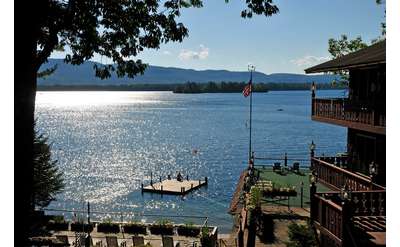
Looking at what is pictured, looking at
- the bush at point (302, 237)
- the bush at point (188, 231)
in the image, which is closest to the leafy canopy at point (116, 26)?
the bush at point (302, 237)

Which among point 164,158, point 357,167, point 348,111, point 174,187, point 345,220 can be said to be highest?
point 348,111

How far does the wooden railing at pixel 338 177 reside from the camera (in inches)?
656

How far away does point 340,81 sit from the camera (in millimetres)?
45062

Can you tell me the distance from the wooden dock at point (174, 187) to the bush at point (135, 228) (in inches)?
1089

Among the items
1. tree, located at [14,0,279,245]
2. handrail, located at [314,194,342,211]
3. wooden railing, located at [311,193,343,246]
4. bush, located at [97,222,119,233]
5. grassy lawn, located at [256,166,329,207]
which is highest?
tree, located at [14,0,279,245]

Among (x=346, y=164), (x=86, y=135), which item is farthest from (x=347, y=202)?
(x=86, y=135)

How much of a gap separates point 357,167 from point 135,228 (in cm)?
2198

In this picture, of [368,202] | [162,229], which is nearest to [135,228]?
[162,229]

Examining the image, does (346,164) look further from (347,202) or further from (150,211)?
(150,211)

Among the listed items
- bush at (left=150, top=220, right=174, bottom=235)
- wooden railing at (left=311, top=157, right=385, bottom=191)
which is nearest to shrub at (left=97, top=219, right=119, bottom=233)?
bush at (left=150, top=220, right=174, bottom=235)

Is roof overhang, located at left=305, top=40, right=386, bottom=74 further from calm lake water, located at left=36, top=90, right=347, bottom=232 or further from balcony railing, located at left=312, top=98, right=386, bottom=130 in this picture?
calm lake water, located at left=36, top=90, right=347, bottom=232

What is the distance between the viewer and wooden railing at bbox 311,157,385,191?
16.7 meters

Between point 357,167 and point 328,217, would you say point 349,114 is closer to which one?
point 357,167

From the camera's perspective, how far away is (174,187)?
67.8m
